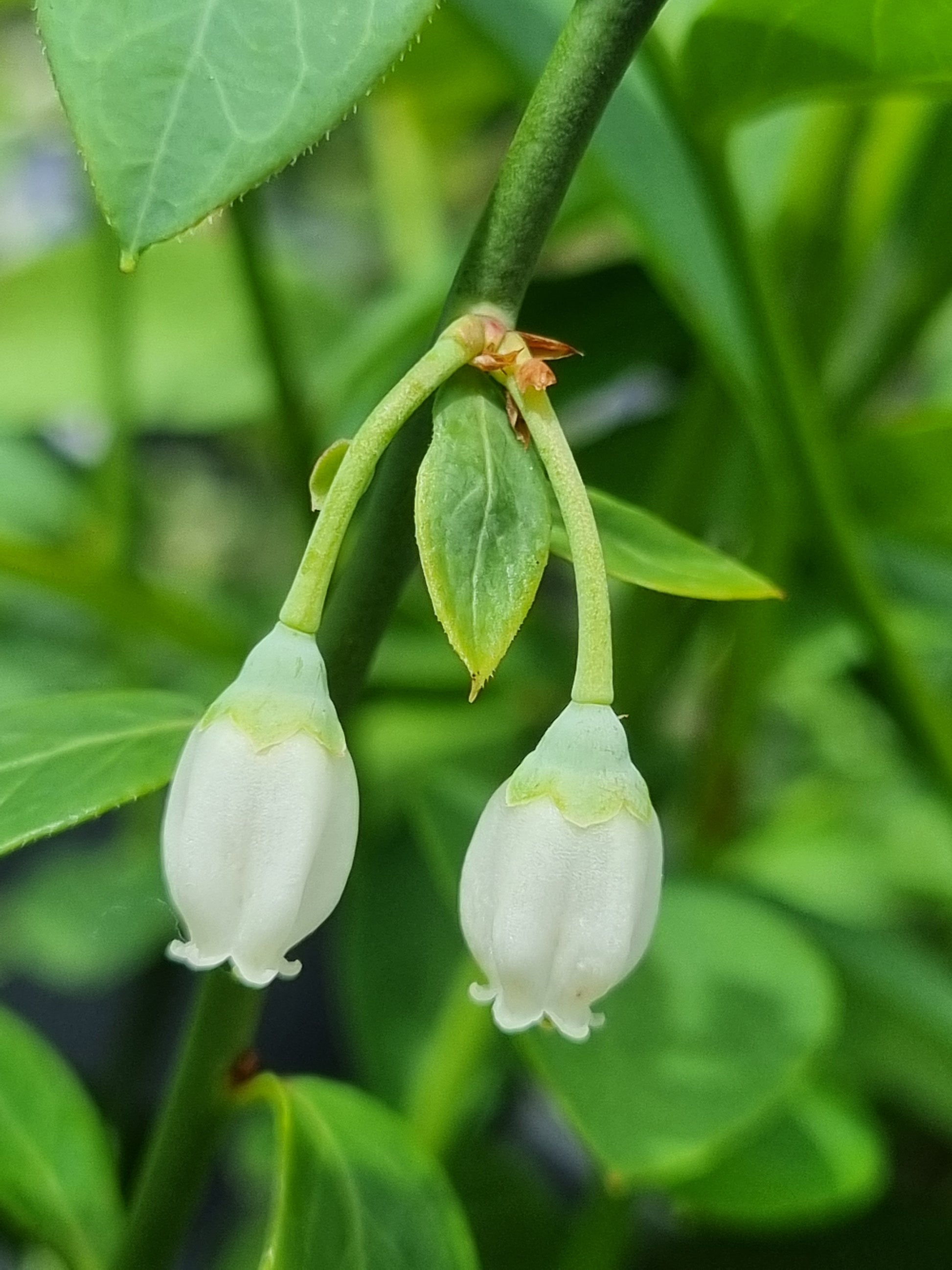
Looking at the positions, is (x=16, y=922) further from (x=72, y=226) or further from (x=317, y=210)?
(x=317, y=210)

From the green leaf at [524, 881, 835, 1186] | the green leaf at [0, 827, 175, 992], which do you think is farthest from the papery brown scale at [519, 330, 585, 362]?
the green leaf at [0, 827, 175, 992]

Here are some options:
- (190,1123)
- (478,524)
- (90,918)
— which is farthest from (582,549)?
(90,918)

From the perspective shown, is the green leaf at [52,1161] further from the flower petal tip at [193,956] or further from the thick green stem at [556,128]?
the thick green stem at [556,128]

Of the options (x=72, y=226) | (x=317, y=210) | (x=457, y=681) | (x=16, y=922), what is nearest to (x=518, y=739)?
(x=457, y=681)

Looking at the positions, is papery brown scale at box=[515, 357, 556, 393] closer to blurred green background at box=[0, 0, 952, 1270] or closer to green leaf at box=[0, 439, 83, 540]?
blurred green background at box=[0, 0, 952, 1270]

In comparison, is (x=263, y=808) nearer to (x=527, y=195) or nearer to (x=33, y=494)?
(x=527, y=195)

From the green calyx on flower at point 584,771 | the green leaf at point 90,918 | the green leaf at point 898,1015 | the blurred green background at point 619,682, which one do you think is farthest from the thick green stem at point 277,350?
the green calyx on flower at point 584,771
